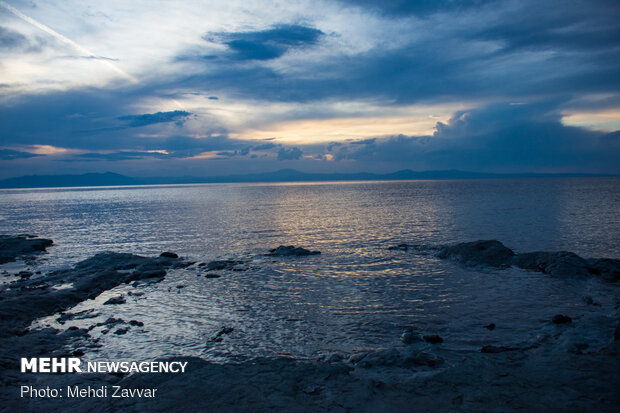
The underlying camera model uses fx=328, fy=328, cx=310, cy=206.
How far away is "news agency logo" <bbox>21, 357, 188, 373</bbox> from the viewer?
1152 centimetres

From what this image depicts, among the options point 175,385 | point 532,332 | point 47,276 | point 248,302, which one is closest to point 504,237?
point 532,332

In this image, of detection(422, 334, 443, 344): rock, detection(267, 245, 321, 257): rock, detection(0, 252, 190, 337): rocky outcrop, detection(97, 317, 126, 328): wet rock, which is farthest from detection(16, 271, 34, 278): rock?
detection(422, 334, 443, 344): rock

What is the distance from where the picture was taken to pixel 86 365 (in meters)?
12.3

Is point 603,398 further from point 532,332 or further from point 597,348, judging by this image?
point 532,332

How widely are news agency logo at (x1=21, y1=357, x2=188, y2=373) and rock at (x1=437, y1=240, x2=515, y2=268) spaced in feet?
77.0

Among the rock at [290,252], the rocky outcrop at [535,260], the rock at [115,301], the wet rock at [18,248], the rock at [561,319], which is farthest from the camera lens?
the wet rock at [18,248]

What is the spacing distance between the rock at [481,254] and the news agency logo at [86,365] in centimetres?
2347

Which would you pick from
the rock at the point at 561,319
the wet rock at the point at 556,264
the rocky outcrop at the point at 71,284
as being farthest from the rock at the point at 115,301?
the wet rock at the point at 556,264

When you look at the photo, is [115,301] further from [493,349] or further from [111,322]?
[493,349]

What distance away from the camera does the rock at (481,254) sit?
26.5m

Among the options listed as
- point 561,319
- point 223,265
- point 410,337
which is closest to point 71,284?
point 223,265

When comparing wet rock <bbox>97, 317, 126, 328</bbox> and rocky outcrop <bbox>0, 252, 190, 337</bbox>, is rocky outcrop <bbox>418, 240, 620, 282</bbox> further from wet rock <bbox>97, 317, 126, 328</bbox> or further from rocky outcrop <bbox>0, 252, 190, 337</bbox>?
rocky outcrop <bbox>0, 252, 190, 337</bbox>

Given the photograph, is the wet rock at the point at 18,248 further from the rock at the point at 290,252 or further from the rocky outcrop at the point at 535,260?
the rocky outcrop at the point at 535,260

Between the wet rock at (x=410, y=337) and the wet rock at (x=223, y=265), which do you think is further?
the wet rock at (x=223, y=265)
